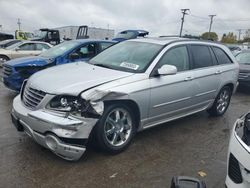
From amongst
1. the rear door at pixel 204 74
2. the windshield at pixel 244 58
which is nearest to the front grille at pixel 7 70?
the rear door at pixel 204 74

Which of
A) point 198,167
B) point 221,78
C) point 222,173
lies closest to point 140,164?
point 198,167

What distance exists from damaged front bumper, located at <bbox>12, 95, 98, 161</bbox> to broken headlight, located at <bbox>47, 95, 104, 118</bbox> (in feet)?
0.23

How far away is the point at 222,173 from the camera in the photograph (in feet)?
10.9

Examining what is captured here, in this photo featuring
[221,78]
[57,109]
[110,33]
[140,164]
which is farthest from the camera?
[110,33]

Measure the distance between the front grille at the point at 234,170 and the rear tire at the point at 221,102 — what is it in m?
3.20

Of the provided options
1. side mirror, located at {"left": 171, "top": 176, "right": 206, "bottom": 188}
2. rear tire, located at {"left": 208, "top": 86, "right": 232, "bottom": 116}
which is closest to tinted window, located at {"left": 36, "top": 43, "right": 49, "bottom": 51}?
A: rear tire, located at {"left": 208, "top": 86, "right": 232, "bottom": 116}

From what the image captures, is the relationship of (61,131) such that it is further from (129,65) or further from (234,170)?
(234,170)

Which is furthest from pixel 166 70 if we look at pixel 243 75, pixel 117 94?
pixel 243 75

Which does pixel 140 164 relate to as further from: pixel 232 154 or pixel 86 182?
pixel 232 154

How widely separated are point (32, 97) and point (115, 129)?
1.22 metres

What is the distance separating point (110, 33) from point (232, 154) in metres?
33.5

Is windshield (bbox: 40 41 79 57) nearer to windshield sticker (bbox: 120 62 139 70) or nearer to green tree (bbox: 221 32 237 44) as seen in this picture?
windshield sticker (bbox: 120 62 139 70)

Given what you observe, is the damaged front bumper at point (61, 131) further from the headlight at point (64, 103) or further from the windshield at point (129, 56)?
the windshield at point (129, 56)

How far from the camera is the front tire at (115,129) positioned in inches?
133
